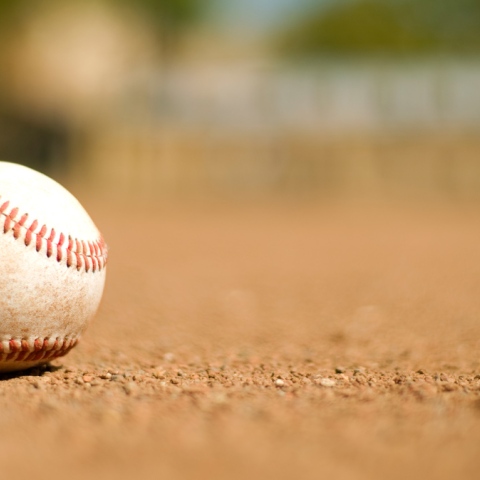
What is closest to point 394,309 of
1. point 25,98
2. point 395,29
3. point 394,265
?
point 394,265

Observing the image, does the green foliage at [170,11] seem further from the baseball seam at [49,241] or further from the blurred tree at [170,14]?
the baseball seam at [49,241]

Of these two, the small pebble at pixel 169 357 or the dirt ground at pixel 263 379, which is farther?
the small pebble at pixel 169 357

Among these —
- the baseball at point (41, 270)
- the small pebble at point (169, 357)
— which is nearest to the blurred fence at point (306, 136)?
the small pebble at point (169, 357)

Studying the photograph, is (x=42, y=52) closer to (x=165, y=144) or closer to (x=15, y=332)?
(x=165, y=144)

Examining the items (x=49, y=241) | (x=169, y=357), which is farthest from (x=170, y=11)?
(x=49, y=241)

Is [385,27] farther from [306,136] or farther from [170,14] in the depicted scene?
[306,136]
